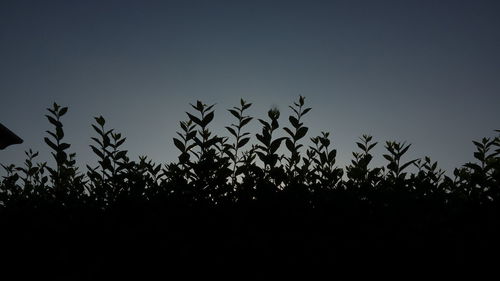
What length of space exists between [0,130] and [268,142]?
7.43 metres

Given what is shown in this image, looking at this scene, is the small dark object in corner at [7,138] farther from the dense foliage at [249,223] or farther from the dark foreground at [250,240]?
the dark foreground at [250,240]

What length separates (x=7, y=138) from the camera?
25.1 ft

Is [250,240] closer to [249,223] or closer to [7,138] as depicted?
[249,223]

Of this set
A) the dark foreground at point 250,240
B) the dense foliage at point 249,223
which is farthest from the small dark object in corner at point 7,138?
the dark foreground at point 250,240

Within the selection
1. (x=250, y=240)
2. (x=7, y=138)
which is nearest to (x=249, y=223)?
(x=250, y=240)

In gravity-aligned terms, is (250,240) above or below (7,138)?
below

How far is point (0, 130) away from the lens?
7.46 meters

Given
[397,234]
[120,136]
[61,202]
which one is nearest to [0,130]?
[120,136]

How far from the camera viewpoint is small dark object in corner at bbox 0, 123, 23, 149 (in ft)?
24.5

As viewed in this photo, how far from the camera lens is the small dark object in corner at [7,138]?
7477mm

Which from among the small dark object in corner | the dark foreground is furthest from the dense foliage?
the small dark object in corner

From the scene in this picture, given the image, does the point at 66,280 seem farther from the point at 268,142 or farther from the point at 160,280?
the point at 268,142

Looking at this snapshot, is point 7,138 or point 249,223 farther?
point 7,138

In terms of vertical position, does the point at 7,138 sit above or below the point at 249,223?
above
